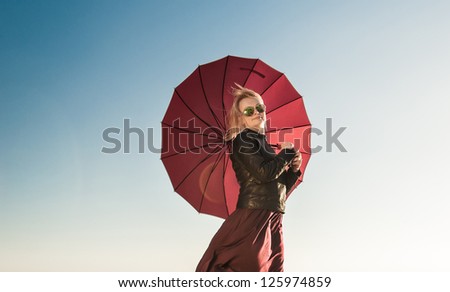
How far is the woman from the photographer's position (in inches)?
180

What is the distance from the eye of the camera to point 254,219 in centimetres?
470

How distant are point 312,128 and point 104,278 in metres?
3.19

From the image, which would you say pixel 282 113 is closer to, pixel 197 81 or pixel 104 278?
pixel 197 81

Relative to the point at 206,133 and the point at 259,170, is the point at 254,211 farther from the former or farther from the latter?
the point at 206,133

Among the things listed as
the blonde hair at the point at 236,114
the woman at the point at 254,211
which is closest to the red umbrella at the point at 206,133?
the blonde hair at the point at 236,114

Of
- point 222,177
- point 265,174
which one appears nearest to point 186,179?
point 222,177

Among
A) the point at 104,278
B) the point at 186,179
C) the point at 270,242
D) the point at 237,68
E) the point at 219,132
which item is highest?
the point at 237,68

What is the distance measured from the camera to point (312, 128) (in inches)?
237

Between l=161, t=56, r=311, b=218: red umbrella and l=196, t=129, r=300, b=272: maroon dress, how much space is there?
0.70 m

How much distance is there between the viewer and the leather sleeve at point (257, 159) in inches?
181

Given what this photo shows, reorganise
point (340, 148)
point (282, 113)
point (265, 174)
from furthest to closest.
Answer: point (340, 148) < point (282, 113) < point (265, 174)

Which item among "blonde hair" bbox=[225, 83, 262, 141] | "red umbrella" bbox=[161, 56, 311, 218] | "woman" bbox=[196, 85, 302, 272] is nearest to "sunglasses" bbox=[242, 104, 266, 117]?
"woman" bbox=[196, 85, 302, 272]

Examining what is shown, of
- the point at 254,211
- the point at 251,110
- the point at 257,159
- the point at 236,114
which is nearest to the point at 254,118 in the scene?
the point at 251,110

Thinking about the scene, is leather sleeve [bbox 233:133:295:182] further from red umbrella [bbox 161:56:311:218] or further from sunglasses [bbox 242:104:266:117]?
red umbrella [bbox 161:56:311:218]
